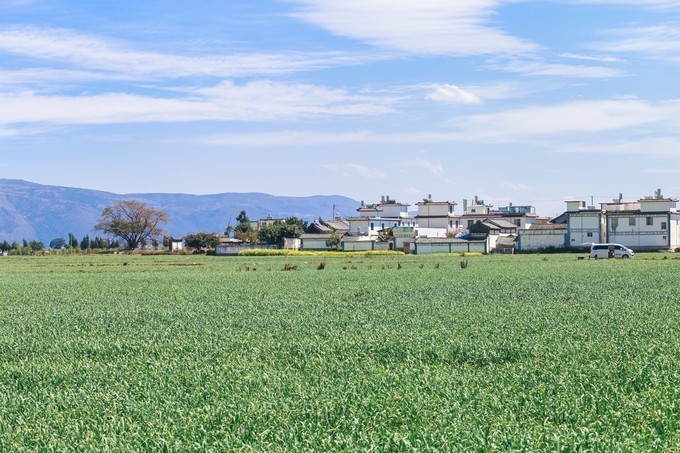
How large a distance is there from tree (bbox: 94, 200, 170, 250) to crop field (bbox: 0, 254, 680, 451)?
128061 mm

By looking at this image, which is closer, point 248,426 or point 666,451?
point 666,451

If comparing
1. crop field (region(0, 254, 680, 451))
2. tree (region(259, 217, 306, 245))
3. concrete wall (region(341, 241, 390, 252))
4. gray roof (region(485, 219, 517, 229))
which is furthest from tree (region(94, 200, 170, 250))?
crop field (region(0, 254, 680, 451))

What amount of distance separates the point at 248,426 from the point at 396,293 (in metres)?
23.8

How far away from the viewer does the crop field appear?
10562 millimetres

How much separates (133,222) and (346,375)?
14737 cm

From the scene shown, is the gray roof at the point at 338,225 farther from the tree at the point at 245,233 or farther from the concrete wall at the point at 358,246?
the concrete wall at the point at 358,246

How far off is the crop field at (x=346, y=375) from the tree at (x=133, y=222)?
12806cm

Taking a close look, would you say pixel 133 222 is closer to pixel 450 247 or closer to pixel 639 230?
pixel 450 247

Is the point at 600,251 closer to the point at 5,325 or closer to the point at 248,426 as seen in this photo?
the point at 5,325

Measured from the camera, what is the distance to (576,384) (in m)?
13.3

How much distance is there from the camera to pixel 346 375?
14.7 m

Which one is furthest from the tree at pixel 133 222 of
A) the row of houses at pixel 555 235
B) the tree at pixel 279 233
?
the row of houses at pixel 555 235

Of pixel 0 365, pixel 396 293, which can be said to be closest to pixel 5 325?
pixel 0 365

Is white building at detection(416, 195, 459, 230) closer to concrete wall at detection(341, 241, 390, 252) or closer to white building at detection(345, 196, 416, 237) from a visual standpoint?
white building at detection(345, 196, 416, 237)
